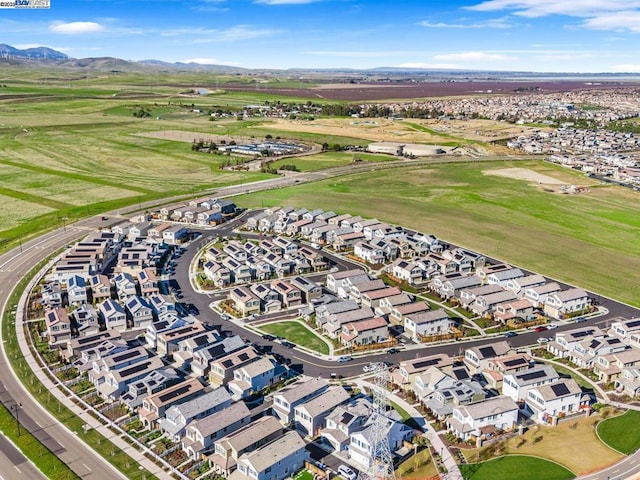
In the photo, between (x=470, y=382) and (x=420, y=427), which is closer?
(x=420, y=427)

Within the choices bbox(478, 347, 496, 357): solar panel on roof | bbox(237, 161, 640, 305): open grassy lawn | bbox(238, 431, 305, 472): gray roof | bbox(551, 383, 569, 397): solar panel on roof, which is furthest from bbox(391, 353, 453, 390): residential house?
bbox(237, 161, 640, 305): open grassy lawn

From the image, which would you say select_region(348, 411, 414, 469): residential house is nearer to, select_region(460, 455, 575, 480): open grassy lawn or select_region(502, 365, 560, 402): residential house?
select_region(460, 455, 575, 480): open grassy lawn

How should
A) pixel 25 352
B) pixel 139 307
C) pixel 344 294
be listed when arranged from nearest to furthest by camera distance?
pixel 25 352 → pixel 139 307 → pixel 344 294

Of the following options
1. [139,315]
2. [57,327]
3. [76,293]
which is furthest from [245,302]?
[76,293]

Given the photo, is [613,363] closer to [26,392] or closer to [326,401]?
[326,401]

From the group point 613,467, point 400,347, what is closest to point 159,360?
point 400,347

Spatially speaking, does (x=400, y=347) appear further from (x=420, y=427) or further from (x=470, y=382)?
(x=420, y=427)
